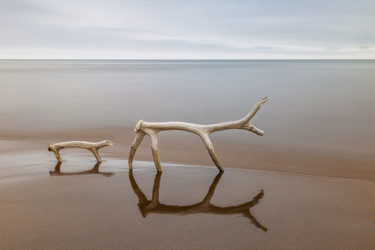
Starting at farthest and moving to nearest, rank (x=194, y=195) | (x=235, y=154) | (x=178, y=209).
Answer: (x=235, y=154)
(x=194, y=195)
(x=178, y=209)

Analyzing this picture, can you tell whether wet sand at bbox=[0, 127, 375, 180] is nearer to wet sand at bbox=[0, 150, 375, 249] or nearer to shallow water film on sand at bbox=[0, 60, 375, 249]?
shallow water film on sand at bbox=[0, 60, 375, 249]

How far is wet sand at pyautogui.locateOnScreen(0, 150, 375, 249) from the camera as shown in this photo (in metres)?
4.05

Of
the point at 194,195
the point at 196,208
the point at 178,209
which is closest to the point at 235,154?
the point at 194,195

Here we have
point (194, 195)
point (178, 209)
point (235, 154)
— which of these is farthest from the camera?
point (235, 154)

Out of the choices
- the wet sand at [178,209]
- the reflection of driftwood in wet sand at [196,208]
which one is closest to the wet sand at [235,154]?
the wet sand at [178,209]

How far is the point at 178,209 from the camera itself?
498 cm

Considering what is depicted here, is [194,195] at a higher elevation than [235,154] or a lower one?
higher

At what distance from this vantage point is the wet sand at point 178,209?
13.3 ft

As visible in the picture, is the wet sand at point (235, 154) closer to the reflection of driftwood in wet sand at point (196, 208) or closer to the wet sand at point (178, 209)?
the wet sand at point (178, 209)

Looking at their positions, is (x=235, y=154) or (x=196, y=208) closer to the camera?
(x=196, y=208)

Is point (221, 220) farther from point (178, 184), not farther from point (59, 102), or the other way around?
point (59, 102)

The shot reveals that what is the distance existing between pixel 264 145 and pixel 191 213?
6177 mm

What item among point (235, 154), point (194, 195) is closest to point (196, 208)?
point (194, 195)

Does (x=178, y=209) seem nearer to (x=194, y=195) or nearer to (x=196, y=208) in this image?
(x=196, y=208)
